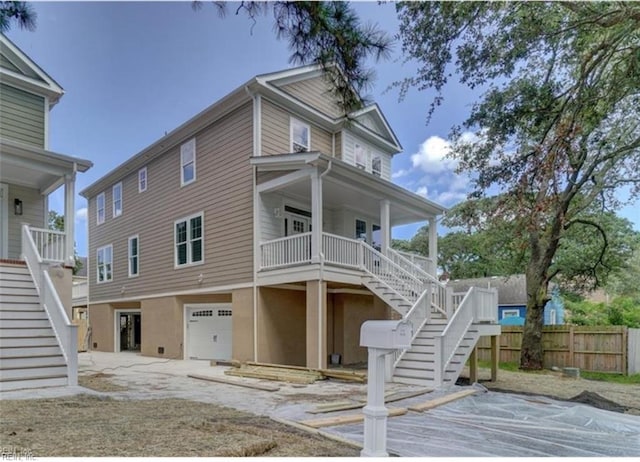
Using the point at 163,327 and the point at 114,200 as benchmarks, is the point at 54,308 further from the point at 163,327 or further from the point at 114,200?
the point at 114,200

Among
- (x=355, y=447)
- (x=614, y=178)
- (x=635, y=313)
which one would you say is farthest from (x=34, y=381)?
(x=635, y=313)

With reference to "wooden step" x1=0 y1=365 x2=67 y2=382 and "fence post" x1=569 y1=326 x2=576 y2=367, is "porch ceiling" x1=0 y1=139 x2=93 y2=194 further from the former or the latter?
"fence post" x1=569 y1=326 x2=576 y2=367

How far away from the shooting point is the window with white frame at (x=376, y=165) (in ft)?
55.2

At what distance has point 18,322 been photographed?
862cm

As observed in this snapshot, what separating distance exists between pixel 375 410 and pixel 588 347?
1369cm

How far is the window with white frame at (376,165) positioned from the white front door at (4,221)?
36.4 feet

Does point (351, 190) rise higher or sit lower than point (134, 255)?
higher

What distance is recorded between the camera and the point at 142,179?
17.3 metres

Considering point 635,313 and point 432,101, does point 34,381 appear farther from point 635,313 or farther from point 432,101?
point 635,313

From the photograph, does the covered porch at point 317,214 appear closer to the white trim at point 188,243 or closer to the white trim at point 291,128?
the white trim at point 291,128

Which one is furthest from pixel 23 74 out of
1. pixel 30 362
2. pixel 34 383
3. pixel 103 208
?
pixel 34 383

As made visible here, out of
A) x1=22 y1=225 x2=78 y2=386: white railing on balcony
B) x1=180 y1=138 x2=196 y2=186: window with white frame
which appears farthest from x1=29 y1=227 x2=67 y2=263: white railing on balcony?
x1=180 y1=138 x2=196 y2=186: window with white frame

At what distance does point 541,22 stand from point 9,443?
25.3ft

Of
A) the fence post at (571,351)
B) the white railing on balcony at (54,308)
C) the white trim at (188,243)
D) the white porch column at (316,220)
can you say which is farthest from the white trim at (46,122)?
the fence post at (571,351)
